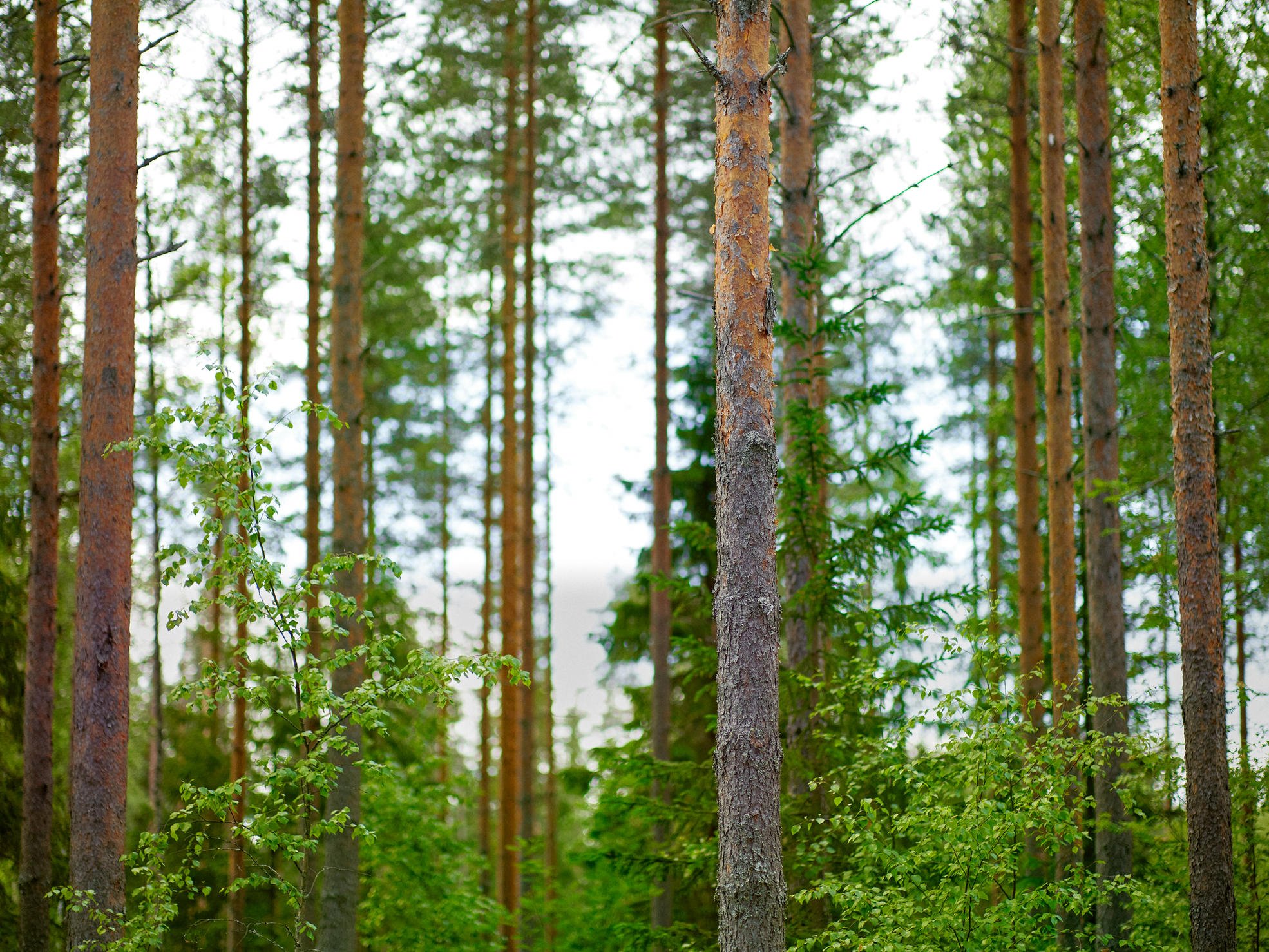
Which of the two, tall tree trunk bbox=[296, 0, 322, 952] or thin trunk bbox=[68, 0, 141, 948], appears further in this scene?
tall tree trunk bbox=[296, 0, 322, 952]

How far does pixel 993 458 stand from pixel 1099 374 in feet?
27.2

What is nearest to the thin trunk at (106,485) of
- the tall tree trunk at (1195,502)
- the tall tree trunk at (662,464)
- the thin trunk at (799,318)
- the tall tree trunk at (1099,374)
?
the thin trunk at (799,318)

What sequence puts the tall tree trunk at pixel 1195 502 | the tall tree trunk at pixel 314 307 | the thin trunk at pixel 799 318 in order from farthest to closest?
the tall tree trunk at pixel 314 307 < the thin trunk at pixel 799 318 < the tall tree trunk at pixel 1195 502

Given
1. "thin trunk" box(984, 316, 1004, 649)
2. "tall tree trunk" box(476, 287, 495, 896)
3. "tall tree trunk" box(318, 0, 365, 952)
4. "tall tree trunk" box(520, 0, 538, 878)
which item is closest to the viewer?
"tall tree trunk" box(318, 0, 365, 952)

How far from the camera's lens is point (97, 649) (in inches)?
298

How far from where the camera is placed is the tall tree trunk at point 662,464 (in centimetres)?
1425

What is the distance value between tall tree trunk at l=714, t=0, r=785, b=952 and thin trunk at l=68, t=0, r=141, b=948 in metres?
4.26

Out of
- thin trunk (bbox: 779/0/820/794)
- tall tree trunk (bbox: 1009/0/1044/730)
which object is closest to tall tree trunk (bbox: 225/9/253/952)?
thin trunk (bbox: 779/0/820/794)

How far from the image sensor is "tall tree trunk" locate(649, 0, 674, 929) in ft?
46.8

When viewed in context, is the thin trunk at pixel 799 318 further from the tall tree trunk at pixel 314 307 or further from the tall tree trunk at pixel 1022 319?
the tall tree trunk at pixel 314 307

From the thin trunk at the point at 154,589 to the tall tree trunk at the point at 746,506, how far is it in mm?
10768

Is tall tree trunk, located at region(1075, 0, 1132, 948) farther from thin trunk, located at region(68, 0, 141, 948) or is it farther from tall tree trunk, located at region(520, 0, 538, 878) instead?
thin trunk, located at region(68, 0, 141, 948)

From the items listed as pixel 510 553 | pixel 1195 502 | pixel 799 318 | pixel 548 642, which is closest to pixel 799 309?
pixel 799 318

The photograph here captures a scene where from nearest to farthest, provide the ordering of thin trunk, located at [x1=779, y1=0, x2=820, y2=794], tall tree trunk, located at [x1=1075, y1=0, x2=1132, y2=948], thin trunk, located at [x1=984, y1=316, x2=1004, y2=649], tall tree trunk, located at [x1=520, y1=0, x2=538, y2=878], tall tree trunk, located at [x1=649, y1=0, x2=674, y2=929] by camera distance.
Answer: thin trunk, located at [x1=779, y1=0, x2=820, y2=794], tall tree trunk, located at [x1=1075, y1=0, x2=1132, y2=948], tall tree trunk, located at [x1=649, y1=0, x2=674, y2=929], tall tree trunk, located at [x1=520, y1=0, x2=538, y2=878], thin trunk, located at [x1=984, y1=316, x2=1004, y2=649]
